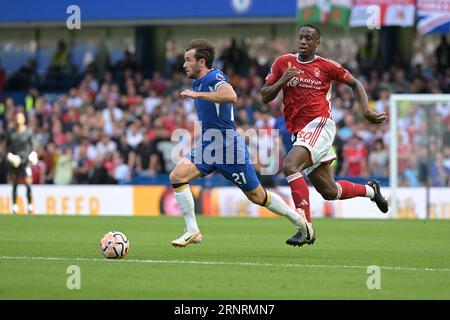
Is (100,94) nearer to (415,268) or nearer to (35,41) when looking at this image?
(35,41)

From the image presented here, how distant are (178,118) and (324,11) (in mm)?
4916

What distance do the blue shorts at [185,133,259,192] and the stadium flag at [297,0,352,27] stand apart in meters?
13.6

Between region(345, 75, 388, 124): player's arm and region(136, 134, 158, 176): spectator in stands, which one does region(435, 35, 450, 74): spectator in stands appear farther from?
region(345, 75, 388, 124): player's arm

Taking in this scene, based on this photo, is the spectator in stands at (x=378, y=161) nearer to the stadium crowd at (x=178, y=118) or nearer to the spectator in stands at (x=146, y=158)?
the stadium crowd at (x=178, y=118)

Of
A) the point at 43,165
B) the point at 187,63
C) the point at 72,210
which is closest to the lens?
the point at 187,63

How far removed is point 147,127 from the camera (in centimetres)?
2928

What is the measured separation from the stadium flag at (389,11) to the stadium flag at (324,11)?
0.22 m

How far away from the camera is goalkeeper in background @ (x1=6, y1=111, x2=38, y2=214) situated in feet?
81.1

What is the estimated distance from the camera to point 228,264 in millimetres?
11820

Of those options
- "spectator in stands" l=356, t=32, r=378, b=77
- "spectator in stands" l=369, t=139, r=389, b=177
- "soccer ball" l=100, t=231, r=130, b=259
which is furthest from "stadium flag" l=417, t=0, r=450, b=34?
"soccer ball" l=100, t=231, r=130, b=259

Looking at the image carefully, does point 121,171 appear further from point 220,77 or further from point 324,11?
point 220,77

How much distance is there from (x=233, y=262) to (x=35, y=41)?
2736cm
